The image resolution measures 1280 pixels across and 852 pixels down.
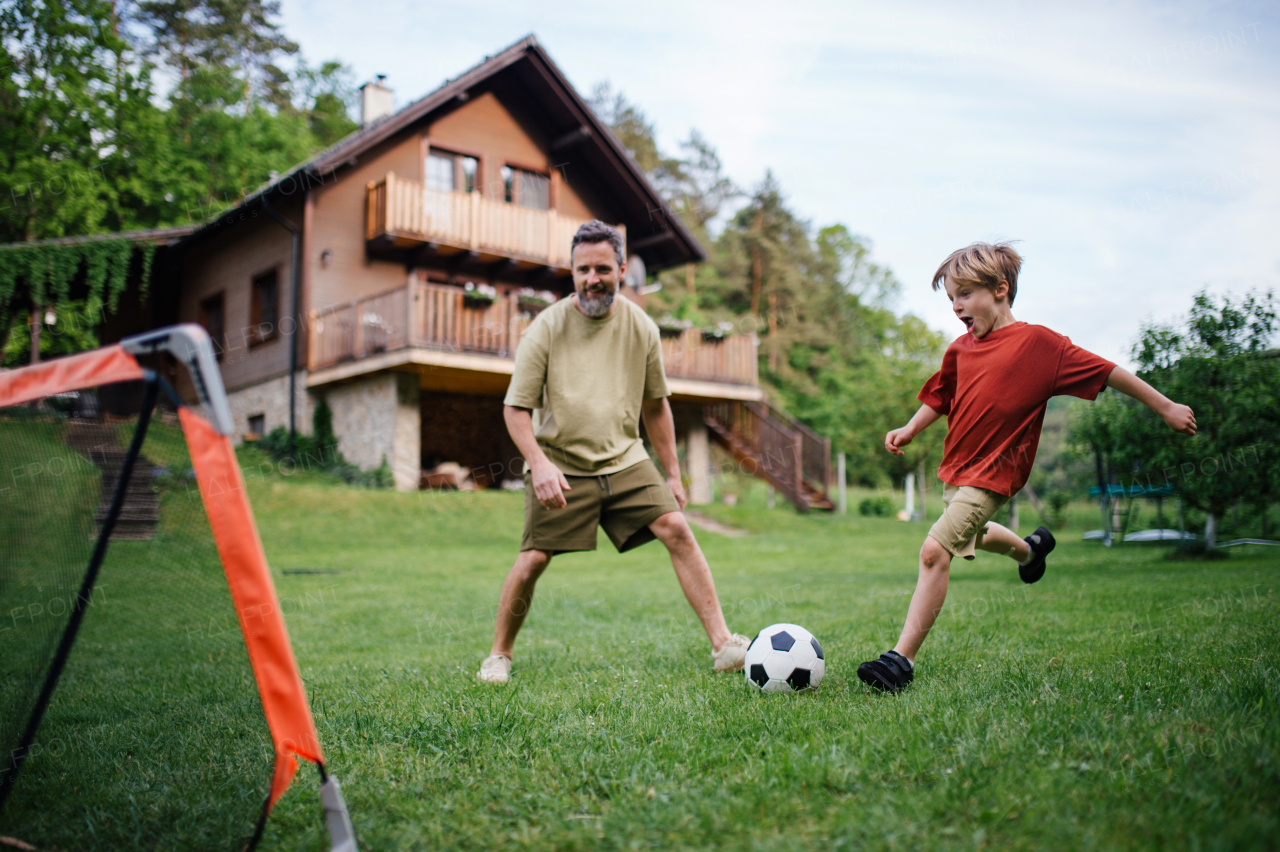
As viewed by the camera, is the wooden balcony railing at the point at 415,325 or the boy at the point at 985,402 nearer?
the boy at the point at 985,402

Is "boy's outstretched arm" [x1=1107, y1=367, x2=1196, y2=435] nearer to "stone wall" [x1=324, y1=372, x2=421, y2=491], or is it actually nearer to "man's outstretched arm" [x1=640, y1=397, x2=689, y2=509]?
"man's outstretched arm" [x1=640, y1=397, x2=689, y2=509]

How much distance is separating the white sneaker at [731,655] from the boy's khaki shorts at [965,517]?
100 centimetres

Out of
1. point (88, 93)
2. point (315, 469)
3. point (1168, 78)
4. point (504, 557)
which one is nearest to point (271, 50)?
point (88, 93)

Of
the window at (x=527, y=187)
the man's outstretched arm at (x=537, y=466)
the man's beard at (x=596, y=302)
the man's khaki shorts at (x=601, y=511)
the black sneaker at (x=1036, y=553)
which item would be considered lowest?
the black sneaker at (x=1036, y=553)

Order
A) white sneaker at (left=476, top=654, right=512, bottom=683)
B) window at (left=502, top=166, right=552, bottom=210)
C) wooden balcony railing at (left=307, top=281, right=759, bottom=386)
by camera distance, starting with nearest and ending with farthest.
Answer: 1. white sneaker at (left=476, top=654, right=512, bottom=683)
2. wooden balcony railing at (left=307, top=281, right=759, bottom=386)
3. window at (left=502, top=166, right=552, bottom=210)

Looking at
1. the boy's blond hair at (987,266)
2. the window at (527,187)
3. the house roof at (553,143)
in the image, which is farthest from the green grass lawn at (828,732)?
the window at (527,187)

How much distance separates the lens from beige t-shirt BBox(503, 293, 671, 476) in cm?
366

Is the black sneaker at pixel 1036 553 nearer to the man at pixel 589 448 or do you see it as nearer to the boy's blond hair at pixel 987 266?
the boy's blond hair at pixel 987 266

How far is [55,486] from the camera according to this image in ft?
7.88

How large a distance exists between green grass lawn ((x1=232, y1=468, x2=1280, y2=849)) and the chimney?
16.2m

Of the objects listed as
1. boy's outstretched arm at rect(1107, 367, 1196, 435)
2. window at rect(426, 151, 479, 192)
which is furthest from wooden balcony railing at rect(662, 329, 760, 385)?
boy's outstretched arm at rect(1107, 367, 1196, 435)

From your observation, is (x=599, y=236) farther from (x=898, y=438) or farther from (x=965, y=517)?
(x=965, y=517)

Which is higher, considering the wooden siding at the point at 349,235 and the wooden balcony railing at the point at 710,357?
the wooden siding at the point at 349,235

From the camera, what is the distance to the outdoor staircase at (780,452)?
1759 centimetres
